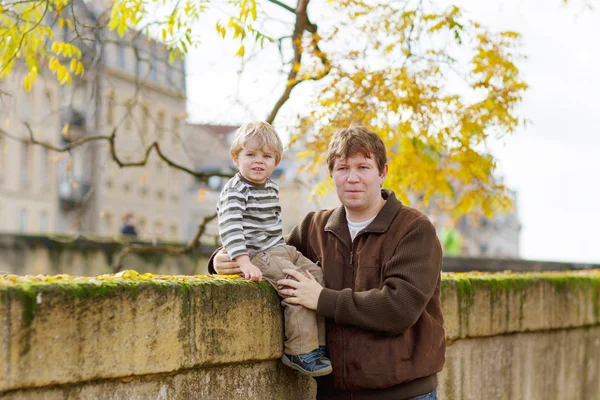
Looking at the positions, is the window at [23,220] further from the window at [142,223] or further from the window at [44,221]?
the window at [142,223]

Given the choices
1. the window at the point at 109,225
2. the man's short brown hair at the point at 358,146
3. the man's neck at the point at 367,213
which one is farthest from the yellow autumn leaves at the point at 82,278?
the window at the point at 109,225

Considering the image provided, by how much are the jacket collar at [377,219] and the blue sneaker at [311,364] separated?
1.67ft

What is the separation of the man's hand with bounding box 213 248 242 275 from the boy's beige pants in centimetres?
9

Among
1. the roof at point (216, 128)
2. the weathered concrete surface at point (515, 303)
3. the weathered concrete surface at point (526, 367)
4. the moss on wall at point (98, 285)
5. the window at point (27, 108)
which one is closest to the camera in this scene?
the moss on wall at point (98, 285)

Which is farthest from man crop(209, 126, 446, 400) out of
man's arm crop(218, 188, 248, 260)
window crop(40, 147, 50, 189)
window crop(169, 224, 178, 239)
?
window crop(169, 224, 178, 239)

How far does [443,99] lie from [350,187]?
4.16 meters

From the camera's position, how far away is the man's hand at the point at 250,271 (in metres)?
4.74

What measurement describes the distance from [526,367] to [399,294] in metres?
3.30

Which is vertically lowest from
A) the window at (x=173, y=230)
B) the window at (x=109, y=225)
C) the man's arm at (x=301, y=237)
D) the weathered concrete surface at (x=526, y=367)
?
the window at (x=173, y=230)

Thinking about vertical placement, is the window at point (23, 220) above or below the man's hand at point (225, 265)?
below

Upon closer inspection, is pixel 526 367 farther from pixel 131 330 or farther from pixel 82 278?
pixel 82 278

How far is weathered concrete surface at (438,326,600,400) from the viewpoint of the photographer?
263 inches

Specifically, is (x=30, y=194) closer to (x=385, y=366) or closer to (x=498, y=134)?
(x=498, y=134)

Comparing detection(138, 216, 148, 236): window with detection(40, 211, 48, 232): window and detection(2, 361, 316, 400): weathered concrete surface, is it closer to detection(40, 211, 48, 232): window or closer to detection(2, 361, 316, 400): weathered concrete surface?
detection(40, 211, 48, 232): window
